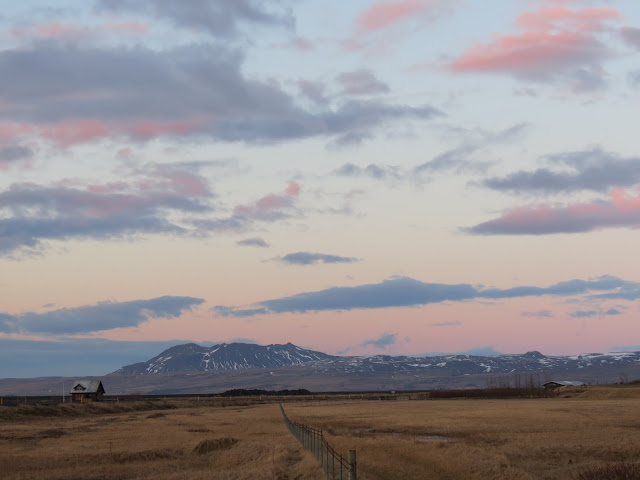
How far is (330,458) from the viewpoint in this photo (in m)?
38.0

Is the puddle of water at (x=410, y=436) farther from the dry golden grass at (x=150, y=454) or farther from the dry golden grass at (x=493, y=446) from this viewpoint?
the dry golden grass at (x=150, y=454)

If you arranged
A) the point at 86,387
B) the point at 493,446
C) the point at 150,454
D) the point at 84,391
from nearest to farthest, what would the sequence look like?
the point at 150,454 → the point at 493,446 → the point at 84,391 → the point at 86,387

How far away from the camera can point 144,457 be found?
48.5m

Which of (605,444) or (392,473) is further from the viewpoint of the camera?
(605,444)

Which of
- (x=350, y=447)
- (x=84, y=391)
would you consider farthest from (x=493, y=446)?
(x=84, y=391)

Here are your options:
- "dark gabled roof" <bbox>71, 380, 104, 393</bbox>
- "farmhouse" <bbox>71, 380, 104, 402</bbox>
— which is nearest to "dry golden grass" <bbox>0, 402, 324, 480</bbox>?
"farmhouse" <bbox>71, 380, 104, 402</bbox>

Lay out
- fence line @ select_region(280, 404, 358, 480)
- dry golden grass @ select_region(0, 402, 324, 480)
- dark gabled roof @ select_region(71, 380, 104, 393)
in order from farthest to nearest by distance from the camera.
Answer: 1. dark gabled roof @ select_region(71, 380, 104, 393)
2. dry golden grass @ select_region(0, 402, 324, 480)
3. fence line @ select_region(280, 404, 358, 480)

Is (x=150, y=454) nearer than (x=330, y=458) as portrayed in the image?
No

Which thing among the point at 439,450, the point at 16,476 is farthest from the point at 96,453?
the point at 439,450

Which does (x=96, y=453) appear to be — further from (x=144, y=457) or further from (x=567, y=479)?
(x=567, y=479)

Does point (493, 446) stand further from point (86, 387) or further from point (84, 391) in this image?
point (86, 387)

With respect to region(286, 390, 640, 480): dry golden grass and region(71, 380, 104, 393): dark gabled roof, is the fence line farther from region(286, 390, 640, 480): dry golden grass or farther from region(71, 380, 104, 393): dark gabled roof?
region(71, 380, 104, 393): dark gabled roof

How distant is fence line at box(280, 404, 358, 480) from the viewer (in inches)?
1006

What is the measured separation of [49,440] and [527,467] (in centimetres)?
4019
